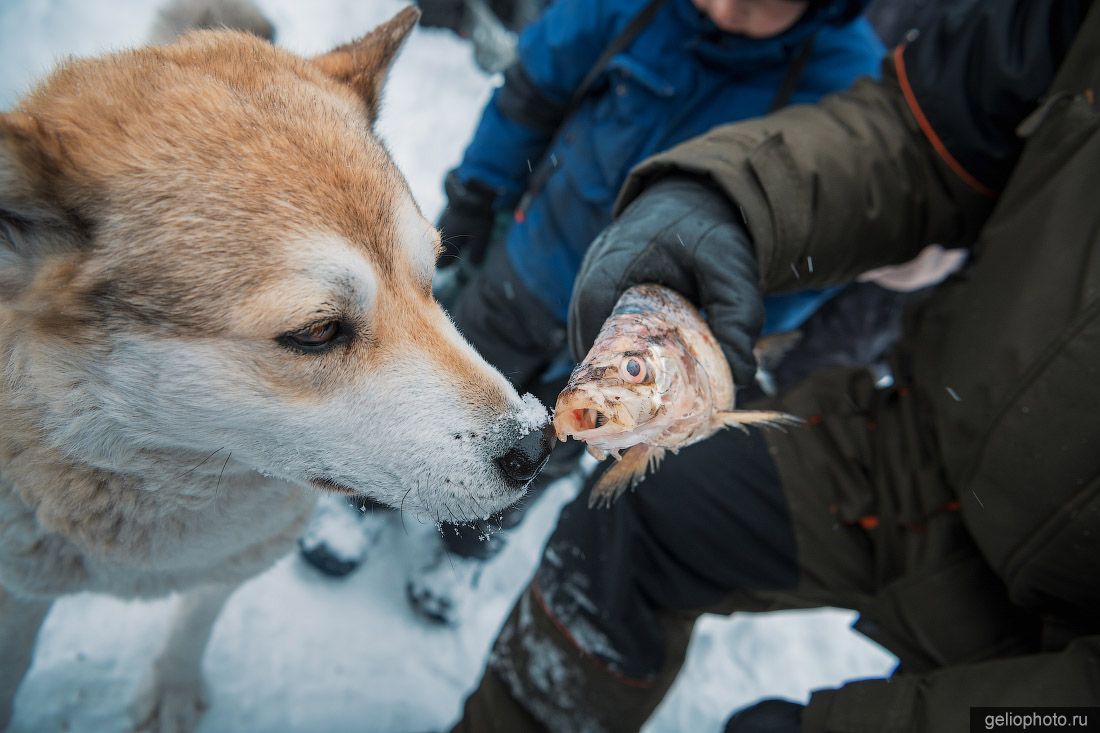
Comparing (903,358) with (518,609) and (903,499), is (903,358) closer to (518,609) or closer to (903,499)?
(903,499)

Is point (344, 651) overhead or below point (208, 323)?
below

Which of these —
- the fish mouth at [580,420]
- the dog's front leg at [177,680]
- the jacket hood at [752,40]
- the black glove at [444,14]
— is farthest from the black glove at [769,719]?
the black glove at [444,14]

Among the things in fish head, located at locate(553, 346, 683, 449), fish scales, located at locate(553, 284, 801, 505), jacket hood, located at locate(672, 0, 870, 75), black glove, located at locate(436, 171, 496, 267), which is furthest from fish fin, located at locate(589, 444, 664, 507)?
black glove, located at locate(436, 171, 496, 267)

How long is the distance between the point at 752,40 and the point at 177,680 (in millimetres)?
3515

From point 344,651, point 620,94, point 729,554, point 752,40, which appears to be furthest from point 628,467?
point 344,651

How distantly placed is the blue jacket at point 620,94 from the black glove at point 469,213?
11.1 inches

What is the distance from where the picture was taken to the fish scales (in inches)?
51.4

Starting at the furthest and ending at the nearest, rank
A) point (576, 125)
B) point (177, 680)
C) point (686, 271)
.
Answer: point (576, 125) < point (177, 680) < point (686, 271)

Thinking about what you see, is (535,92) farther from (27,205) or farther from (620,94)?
(27,205)

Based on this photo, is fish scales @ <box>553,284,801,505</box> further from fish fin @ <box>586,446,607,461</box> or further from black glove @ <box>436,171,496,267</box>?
black glove @ <box>436,171,496,267</box>

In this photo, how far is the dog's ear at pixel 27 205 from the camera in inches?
47.4

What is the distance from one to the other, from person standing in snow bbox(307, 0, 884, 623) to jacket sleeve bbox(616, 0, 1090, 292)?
0.40 metres

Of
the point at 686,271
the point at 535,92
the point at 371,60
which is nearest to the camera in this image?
the point at 686,271

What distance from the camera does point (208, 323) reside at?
1356mm
